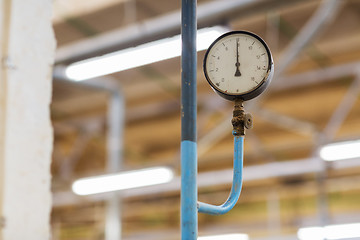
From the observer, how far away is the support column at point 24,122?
69.4 inches

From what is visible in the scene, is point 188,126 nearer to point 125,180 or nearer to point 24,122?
point 24,122

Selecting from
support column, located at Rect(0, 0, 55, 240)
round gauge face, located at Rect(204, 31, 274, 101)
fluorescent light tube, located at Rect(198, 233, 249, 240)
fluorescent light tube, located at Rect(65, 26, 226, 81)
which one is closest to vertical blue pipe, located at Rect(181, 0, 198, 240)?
round gauge face, located at Rect(204, 31, 274, 101)

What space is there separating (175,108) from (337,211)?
5285 millimetres

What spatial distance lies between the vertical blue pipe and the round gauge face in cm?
11

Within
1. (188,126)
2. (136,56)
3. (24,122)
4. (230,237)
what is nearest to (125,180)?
(136,56)

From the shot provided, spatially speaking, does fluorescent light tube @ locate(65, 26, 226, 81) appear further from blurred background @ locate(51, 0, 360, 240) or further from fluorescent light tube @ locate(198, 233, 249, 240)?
fluorescent light tube @ locate(198, 233, 249, 240)

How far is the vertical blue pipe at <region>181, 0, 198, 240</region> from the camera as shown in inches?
67.2

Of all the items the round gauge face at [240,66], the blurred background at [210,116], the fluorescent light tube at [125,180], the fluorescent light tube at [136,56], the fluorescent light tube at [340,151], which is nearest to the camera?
the round gauge face at [240,66]

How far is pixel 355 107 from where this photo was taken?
28.8 feet

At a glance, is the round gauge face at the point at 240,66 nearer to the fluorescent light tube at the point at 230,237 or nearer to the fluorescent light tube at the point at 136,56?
the fluorescent light tube at the point at 136,56

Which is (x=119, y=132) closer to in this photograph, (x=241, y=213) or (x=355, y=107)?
(x=355, y=107)

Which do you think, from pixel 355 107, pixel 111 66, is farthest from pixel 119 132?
pixel 355 107

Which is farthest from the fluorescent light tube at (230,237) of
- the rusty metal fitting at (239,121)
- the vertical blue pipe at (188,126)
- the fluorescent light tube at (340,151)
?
the vertical blue pipe at (188,126)

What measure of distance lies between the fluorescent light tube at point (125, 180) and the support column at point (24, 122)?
3.72 meters
